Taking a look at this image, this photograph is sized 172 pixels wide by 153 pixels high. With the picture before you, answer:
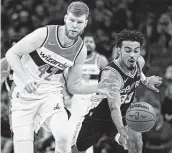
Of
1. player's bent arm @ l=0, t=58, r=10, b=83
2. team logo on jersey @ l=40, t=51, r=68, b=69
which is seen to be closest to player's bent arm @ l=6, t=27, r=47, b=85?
team logo on jersey @ l=40, t=51, r=68, b=69

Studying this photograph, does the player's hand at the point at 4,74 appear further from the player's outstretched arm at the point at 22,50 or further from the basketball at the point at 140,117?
the basketball at the point at 140,117

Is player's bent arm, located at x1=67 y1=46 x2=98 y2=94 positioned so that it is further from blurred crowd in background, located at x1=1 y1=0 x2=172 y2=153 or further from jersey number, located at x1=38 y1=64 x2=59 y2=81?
blurred crowd in background, located at x1=1 y1=0 x2=172 y2=153

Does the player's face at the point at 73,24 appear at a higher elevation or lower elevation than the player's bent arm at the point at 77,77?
higher

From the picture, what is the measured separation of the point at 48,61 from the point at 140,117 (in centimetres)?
125

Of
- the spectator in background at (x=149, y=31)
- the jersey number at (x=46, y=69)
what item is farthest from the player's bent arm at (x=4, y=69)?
the spectator in background at (x=149, y=31)

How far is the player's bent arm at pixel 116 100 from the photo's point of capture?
576 centimetres

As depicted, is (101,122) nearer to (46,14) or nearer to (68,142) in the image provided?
(68,142)

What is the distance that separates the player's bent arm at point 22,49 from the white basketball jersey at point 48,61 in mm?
99

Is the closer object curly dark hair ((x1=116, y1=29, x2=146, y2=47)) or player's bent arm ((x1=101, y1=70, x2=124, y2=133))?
player's bent arm ((x1=101, y1=70, x2=124, y2=133))

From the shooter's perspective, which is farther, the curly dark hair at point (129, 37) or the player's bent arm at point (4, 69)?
the player's bent arm at point (4, 69)

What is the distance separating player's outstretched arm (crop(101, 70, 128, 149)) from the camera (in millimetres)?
5711

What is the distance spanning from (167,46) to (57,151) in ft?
24.3

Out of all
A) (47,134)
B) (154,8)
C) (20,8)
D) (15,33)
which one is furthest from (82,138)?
(154,8)

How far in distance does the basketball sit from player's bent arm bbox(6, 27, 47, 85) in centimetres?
133
